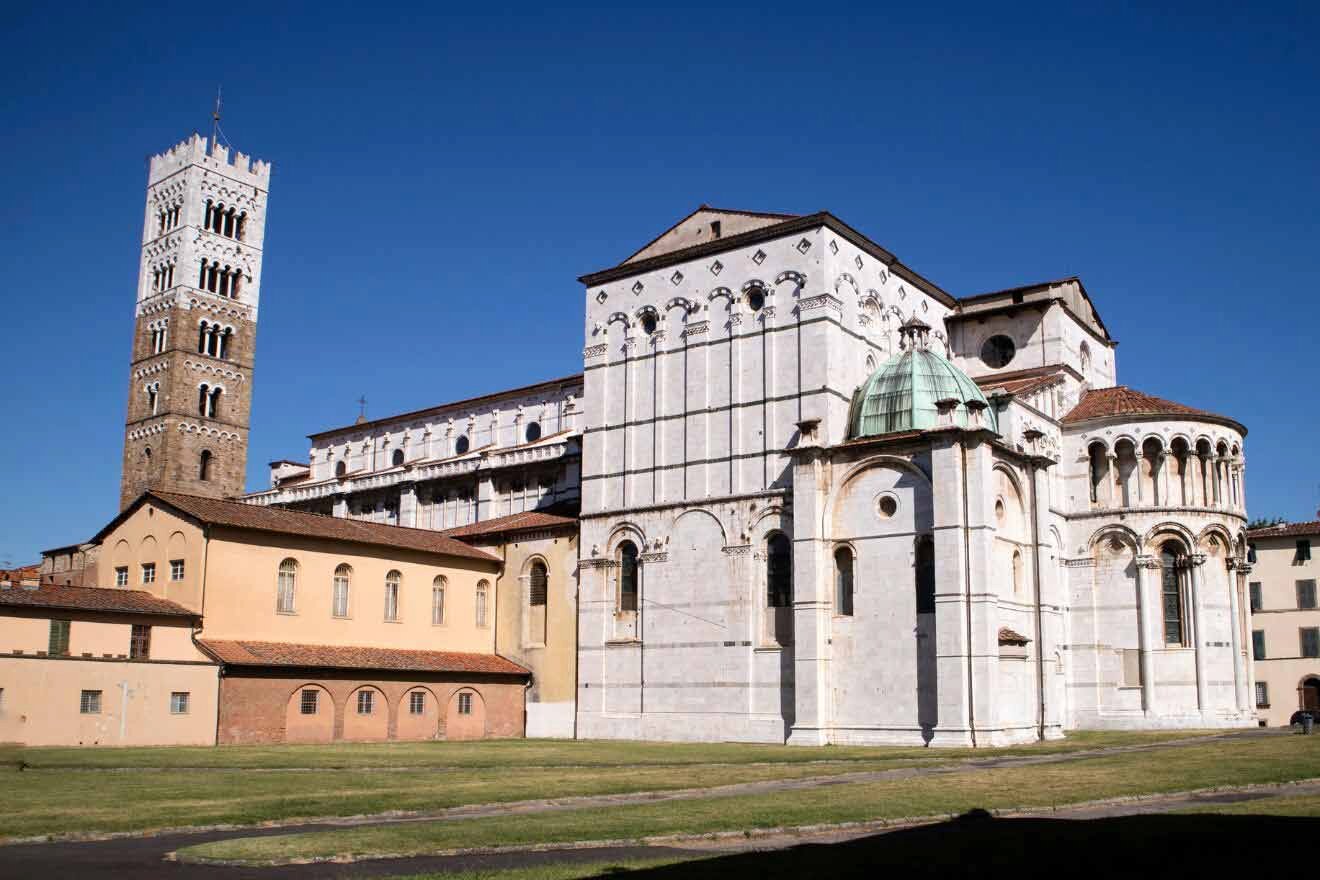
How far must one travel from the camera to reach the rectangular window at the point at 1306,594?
6481 cm

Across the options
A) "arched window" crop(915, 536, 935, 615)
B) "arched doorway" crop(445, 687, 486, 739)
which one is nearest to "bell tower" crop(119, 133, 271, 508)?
"arched doorway" crop(445, 687, 486, 739)

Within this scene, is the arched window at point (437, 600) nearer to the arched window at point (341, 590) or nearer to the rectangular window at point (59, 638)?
the arched window at point (341, 590)

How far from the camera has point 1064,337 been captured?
2098 inches

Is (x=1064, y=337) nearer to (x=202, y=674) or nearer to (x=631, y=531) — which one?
(x=631, y=531)

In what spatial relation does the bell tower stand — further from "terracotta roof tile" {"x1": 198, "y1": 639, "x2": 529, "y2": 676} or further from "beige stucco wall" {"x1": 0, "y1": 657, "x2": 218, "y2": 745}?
"beige stucco wall" {"x1": 0, "y1": 657, "x2": 218, "y2": 745}

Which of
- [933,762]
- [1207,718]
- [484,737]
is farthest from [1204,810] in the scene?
[484,737]

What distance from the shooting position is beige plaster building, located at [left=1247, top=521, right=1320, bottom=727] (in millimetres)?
64000

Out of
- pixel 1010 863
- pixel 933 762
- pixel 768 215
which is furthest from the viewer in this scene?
pixel 768 215

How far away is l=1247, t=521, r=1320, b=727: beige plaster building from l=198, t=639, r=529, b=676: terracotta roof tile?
1523 inches

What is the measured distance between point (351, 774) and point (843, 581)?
20333 mm

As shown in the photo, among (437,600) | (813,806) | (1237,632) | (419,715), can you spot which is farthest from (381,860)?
(1237,632)

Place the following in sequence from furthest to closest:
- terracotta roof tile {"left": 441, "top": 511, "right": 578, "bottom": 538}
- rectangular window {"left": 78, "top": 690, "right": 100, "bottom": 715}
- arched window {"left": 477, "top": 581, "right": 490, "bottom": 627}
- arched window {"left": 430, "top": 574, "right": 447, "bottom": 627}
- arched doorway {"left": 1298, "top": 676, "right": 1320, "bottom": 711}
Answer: arched doorway {"left": 1298, "top": 676, "right": 1320, "bottom": 711}, arched window {"left": 477, "top": 581, "right": 490, "bottom": 627}, terracotta roof tile {"left": 441, "top": 511, "right": 578, "bottom": 538}, arched window {"left": 430, "top": 574, "right": 447, "bottom": 627}, rectangular window {"left": 78, "top": 690, "right": 100, "bottom": 715}

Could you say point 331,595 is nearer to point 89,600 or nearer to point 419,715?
point 419,715

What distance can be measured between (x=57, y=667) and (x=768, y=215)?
95.3ft
